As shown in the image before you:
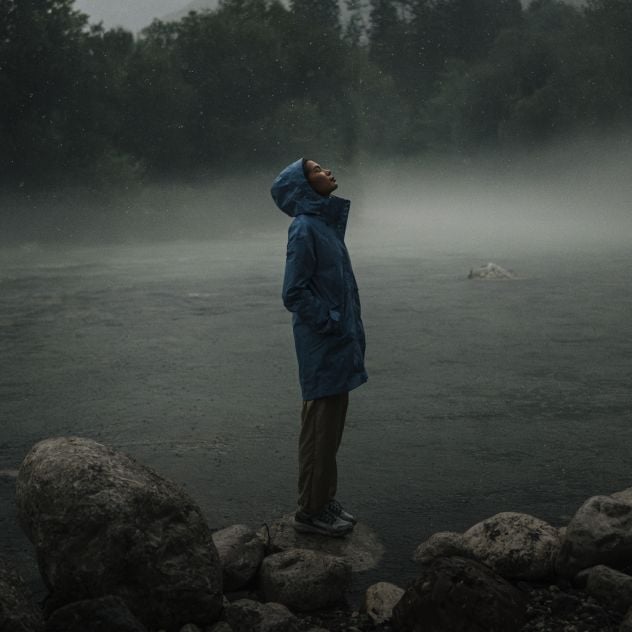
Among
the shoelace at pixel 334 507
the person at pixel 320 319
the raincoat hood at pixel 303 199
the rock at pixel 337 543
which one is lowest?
the rock at pixel 337 543

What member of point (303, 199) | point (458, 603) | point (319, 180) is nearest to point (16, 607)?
point (458, 603)

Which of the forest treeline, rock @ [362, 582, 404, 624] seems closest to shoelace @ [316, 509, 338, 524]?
rock @ [362, 582, 404, 624]

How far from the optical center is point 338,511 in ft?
18.5

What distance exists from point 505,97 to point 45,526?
64.9m

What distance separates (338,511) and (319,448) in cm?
44

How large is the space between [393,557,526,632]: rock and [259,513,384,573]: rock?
86 cm

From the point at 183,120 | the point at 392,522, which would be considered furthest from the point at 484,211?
the point at 392,522

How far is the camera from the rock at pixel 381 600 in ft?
14.9

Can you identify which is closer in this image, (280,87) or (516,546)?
(516,546)

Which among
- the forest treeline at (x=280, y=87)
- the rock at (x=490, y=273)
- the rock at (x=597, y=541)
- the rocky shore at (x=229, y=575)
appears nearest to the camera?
the rocky shore at (x=229, y=575)

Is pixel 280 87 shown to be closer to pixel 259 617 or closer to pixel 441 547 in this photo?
pixel 441 547

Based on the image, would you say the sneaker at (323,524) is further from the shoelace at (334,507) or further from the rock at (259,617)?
the rock at (259,617)

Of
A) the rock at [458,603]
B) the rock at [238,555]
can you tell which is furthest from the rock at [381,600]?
the rock at [238,555]

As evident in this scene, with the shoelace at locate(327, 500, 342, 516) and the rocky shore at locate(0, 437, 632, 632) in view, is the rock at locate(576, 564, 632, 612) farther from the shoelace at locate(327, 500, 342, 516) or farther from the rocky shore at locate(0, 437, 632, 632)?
the shoelace at locate(327, 500, 342, 516)
